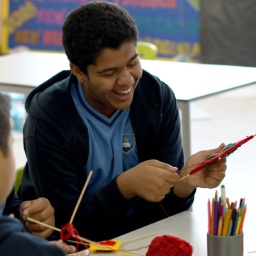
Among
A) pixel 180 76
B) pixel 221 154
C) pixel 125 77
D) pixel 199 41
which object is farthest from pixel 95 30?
pixel 199 41

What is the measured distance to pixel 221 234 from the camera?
1312 mm

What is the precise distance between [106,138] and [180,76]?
96cm

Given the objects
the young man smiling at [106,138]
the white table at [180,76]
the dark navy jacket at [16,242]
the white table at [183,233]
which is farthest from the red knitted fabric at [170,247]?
the white table at [180,76]

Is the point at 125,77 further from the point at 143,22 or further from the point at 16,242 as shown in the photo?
the point at 143,22

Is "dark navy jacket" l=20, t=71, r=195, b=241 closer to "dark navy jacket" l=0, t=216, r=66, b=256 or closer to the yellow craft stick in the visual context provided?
the yellow craft stick

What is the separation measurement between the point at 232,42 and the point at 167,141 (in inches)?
128

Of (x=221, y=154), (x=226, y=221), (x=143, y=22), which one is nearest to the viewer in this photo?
(x=226, y=221)

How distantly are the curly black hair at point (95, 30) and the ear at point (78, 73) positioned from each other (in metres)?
0.03

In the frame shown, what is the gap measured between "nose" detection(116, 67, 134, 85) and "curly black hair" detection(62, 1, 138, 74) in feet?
0.22

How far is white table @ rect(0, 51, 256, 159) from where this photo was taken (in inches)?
92.7

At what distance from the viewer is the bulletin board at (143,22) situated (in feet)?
17.4

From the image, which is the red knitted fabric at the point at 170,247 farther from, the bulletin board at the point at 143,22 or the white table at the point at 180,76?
the bulletin board at the point at 143,22

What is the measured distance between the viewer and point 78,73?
1762 mm

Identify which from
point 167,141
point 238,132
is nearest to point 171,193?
point 167,141
